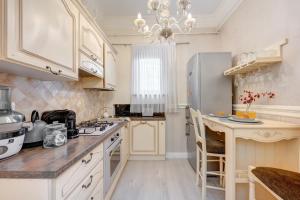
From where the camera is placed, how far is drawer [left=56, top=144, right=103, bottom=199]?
88 cm

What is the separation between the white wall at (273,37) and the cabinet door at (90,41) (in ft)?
6.61

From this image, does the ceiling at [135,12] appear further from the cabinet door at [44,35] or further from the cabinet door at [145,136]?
the cabinet door at [145,136]

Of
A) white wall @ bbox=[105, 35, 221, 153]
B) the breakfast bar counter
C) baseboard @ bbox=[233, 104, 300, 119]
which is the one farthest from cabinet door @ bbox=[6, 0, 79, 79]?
white wall @ bbox=[105, 35, 221, 153]

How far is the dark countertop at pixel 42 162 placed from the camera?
0.81 metres

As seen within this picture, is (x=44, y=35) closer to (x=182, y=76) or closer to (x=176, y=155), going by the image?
(x=182, y=76)

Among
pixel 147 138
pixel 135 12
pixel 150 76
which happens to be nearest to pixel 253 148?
pixel 147 138

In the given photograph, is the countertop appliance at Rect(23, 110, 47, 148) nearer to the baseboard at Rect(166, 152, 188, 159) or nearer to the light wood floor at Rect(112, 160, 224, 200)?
the light wood floor at Rect(112, 160, 224, 200)

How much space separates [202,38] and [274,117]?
228 cm

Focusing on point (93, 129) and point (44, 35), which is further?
point (93, 129)

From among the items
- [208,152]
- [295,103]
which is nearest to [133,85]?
[208,152]

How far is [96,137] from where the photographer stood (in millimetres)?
1584

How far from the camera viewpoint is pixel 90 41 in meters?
1.95

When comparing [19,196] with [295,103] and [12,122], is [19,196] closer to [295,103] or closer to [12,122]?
[12,122]

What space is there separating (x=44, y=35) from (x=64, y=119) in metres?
0.75
